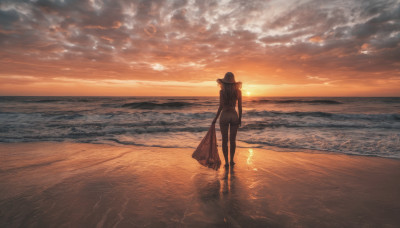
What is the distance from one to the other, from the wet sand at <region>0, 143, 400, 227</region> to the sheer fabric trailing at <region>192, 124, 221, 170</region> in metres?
0.17

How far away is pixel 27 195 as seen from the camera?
3070 millimetres

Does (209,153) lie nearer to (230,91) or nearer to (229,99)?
(229,99)

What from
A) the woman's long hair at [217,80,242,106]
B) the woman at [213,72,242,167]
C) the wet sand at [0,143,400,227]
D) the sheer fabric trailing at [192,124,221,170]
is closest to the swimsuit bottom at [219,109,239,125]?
the woman at [213,72,242,167]

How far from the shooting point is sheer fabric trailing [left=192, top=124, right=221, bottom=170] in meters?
4.51

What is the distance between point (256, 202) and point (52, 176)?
12.5 ft

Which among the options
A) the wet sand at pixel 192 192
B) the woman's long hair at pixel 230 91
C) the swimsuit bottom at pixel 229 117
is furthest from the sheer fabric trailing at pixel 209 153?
the woman's long hair at pixel 230 91

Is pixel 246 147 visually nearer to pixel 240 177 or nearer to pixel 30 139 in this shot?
pixel 240 177

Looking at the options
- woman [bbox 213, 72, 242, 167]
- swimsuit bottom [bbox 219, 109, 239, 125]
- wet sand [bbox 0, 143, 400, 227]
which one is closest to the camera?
wet sand [bbox 0, 143, 400, 227]

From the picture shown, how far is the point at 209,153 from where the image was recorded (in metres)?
4.62

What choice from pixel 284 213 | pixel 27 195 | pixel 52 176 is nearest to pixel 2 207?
pixel 27 195

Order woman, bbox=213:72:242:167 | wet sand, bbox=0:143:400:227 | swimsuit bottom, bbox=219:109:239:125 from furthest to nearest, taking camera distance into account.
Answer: swimsuit bottom, bbox=219:109:239:125 < woman, bbox=213:72:242:167 < wet sand, bbox=0:143:400:227

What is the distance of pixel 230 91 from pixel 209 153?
1.51m

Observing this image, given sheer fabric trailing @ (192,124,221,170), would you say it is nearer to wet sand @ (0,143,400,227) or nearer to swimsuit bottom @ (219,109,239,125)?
wet sand @ (0,143,400,227)

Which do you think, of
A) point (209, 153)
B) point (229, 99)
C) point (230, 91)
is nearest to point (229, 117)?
point (229, 99)
